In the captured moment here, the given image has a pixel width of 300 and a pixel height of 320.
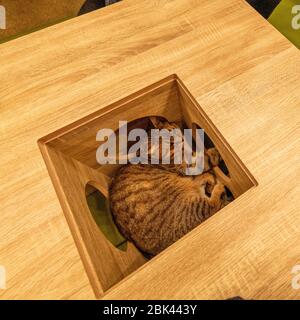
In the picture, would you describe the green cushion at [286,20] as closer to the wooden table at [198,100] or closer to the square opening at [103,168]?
the wooden table at [198,100]

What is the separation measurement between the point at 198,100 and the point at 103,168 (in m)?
0.44

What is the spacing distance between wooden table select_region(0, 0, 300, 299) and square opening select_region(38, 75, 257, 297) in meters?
0.02

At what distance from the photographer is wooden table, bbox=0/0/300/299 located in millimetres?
649

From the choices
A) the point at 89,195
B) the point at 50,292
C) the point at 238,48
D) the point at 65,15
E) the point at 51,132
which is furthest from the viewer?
the point at 65,15

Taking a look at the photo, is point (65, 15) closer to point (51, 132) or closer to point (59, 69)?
point (59, 69)

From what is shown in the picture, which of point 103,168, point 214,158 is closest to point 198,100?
point 214,158

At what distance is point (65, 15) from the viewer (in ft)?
4.32

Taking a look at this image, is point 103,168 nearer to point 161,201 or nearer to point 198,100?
point 161,201

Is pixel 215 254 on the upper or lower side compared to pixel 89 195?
lower

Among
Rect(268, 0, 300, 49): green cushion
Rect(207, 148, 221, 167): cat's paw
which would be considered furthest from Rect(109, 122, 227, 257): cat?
Rect(268, 0, 300, 49): green cushion

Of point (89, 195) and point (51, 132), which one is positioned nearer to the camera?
point (51, 132)

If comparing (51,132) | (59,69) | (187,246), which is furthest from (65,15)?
(187,246)

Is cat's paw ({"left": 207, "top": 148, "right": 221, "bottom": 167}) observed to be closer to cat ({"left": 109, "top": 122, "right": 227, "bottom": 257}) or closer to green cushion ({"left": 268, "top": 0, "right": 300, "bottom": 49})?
cat ({"left": 109, "top": 122, "right": 227, "bottom": 257})

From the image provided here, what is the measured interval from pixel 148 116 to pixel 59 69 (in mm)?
329
